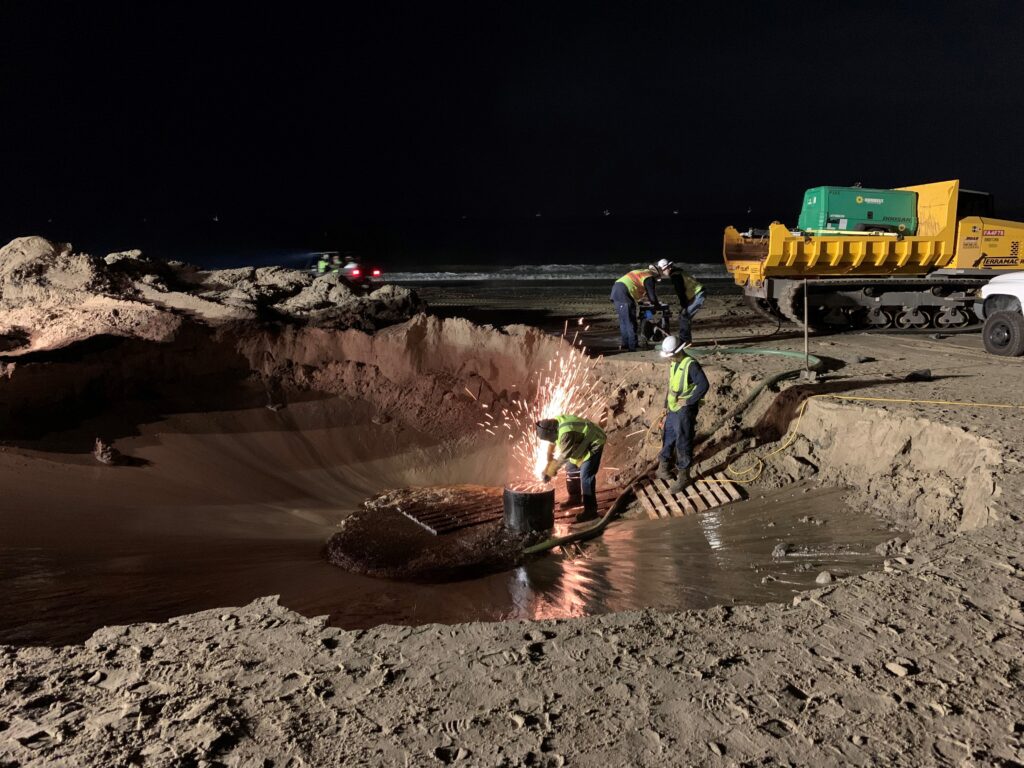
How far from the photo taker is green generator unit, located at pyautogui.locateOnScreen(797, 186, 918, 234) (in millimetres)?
14039

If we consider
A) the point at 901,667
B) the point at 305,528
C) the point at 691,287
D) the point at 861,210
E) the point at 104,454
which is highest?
the point at 861,210

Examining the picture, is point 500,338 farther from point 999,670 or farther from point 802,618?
point 999,670

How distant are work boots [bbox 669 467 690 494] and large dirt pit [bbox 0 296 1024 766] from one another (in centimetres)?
56

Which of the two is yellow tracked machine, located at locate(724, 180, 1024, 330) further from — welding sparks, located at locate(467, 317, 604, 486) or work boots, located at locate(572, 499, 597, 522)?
work boots, located at locate(572, 499, 597, 522)

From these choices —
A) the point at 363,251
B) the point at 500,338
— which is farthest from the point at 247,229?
the point at 500,338

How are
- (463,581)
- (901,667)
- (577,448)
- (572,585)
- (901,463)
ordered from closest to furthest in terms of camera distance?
(901,667), (572,585), (463,581), (901,463), (577,448)

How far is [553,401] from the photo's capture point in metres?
10.9

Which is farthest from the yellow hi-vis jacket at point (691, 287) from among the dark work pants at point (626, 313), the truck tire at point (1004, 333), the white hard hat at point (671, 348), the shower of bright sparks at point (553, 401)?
the truck tire at point (1004, 333)

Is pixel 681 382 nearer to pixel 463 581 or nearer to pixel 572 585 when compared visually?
pixel 572 585

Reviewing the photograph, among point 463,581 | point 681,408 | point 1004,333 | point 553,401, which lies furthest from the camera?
point 1004,333

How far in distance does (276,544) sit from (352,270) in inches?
447

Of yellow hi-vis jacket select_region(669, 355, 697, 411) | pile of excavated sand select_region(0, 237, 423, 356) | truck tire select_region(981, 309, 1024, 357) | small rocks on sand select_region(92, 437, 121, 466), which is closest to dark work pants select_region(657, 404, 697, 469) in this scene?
yellow hi-vis jacket select_region(669, 355, 697, 411)

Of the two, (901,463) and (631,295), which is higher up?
(631,295)

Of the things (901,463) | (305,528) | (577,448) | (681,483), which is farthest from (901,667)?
(305,528)
